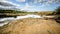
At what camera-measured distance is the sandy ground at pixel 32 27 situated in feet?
6.26

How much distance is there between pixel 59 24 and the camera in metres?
2.03

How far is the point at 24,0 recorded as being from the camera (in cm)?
206

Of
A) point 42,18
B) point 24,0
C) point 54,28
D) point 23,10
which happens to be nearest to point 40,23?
point 42,18

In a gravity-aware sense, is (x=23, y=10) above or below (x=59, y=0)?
below

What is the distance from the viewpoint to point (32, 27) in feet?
6.42

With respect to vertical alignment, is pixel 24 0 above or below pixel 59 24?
above

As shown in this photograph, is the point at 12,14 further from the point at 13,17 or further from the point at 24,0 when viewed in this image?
the point at 24,0

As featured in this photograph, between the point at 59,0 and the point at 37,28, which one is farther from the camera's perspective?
the point at 59,0

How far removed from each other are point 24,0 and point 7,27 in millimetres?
651

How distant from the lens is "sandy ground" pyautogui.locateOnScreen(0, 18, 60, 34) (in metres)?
1.91

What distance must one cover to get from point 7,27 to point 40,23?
66 centimetres

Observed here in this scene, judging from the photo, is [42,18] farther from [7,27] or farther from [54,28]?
[7,27]

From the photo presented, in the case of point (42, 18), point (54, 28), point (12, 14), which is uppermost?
point (12, 14)

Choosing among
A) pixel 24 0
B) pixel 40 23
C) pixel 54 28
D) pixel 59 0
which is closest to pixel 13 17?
pixel 24 0
